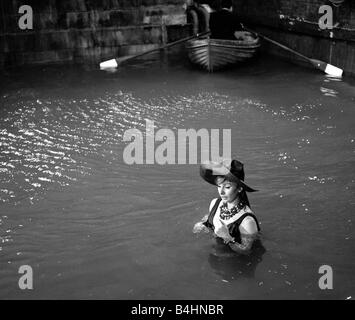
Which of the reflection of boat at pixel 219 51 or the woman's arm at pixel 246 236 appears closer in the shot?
the woman's arm at pixel 246 236

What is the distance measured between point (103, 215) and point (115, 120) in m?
4.34

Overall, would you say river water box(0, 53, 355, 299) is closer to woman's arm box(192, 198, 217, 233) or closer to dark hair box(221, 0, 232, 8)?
woman's arm box(192, 198, 217, 233)

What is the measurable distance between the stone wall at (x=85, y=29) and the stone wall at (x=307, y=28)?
123 inches

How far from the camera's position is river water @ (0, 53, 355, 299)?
5.12m

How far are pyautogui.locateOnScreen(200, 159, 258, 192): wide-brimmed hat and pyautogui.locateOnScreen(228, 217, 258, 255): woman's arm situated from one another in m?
0.39

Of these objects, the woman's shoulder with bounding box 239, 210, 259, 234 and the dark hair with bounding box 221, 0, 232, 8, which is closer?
the woman's shoulder with bounding box 239, 210, 259, 234

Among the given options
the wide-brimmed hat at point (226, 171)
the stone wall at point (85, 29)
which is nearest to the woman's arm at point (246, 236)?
the wide-brimmed hat at point (226, 171)

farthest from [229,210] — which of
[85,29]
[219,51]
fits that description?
[85,29]

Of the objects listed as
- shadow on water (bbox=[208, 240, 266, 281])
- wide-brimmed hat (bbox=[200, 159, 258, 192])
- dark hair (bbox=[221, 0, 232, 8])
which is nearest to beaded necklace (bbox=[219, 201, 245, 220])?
wide-brimmed hat (bbox=[200, 159, 258, 192])

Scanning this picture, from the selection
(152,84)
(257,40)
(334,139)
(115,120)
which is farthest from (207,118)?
(257,40)

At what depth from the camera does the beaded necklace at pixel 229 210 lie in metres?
4.96

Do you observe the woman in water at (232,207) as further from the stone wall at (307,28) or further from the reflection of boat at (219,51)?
the reflection of boat at (219,51)

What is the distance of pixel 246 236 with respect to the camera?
5.03 meters

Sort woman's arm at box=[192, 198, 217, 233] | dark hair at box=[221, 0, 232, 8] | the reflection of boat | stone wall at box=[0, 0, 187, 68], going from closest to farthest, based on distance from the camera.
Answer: woman's arm at box=[192, 198, 217, 233] < the reflection of boat < dark hair at box=[221, 0, 232, 8] < stone wall at box=[0, 0, 187, 68]
